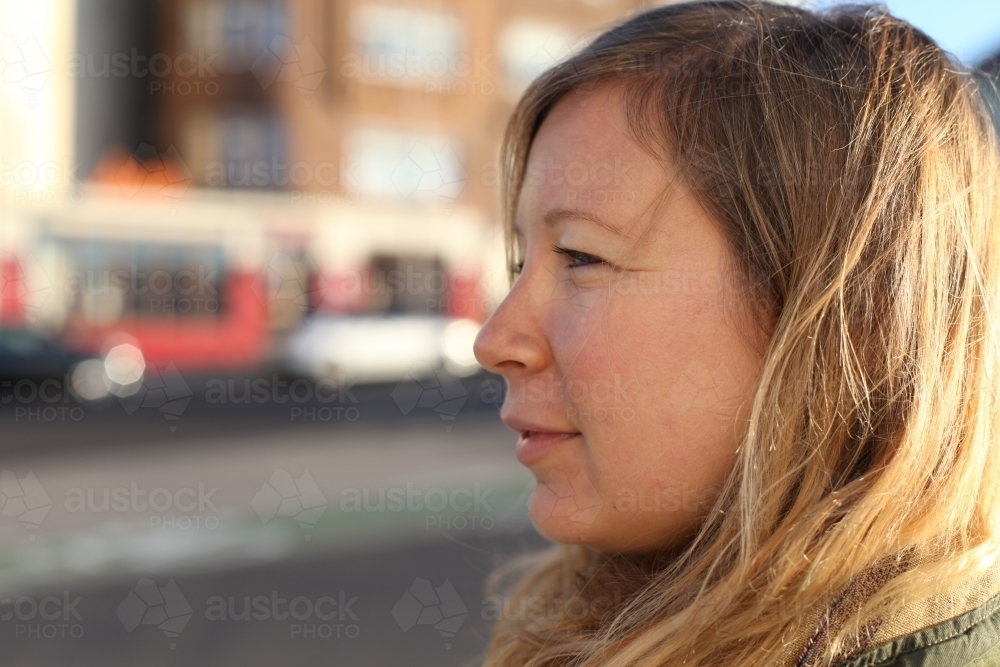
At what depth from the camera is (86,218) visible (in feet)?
45.5

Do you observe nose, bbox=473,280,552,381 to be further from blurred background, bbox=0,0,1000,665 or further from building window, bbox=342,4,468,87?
building window, bbox=342,4,468,87

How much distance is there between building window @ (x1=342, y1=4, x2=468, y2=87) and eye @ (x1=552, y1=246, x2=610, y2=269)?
22.0 meters

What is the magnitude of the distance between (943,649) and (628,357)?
51cm

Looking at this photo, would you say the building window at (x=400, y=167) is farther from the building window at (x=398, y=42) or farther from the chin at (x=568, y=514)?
the chin at (x=568, y=514)

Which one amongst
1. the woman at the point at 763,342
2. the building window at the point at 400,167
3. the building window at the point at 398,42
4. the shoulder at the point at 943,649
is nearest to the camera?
the shoulder at the point at 943,649

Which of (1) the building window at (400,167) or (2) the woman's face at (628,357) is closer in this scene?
(2) the woman's face at (628,357)

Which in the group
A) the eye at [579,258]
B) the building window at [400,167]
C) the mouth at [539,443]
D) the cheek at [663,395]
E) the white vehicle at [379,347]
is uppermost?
the building window at [400,167]

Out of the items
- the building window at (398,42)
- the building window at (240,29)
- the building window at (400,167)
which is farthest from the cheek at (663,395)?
the building window at (240,29)

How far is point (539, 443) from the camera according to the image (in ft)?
4.49

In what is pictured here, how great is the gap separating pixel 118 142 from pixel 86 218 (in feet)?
36.3

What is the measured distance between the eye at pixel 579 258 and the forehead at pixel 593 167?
0.06 meters

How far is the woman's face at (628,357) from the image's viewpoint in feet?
4.13

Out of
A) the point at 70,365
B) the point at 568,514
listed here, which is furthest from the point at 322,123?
the point at 568,514

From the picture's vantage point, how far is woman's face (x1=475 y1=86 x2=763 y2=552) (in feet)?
4.13
